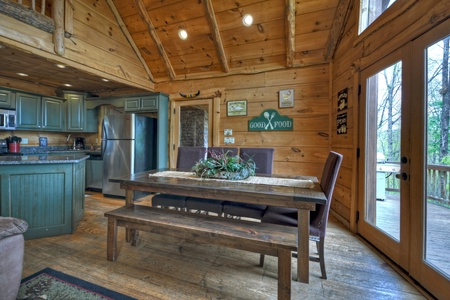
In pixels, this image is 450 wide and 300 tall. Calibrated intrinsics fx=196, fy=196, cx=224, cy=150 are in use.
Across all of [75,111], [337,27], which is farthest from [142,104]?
[337,27]

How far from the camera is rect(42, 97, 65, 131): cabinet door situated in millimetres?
4035

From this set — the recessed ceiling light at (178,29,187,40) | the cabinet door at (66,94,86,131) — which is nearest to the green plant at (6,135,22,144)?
the cabinet door at (66,94,86,131)

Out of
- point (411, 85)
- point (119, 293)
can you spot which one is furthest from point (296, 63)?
point (119, 293)

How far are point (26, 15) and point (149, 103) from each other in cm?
198

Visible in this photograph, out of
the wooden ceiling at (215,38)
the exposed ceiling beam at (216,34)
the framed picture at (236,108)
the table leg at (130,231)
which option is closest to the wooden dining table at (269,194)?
the table leg at (130,231)

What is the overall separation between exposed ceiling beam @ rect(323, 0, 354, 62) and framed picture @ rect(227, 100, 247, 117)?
1538mm

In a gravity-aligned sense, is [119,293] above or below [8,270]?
below

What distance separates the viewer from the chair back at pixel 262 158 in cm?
253

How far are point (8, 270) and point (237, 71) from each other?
3.70m

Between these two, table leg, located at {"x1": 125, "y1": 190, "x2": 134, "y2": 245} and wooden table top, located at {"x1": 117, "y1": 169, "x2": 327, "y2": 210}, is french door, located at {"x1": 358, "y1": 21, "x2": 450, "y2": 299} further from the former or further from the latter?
table leg, located at {"x1": 125, "y1": 190, "x2": 134, "y2": 245}

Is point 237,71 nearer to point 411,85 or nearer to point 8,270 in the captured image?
point 411,85

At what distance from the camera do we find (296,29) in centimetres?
304

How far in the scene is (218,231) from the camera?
1.50 metres

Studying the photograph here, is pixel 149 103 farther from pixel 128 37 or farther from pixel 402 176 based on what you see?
pixel 402 176
